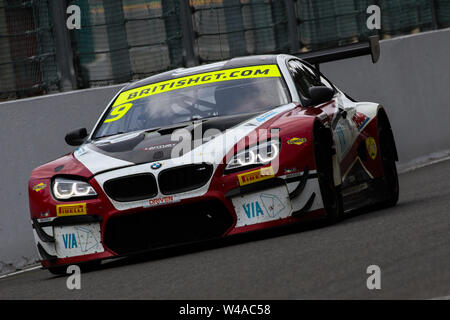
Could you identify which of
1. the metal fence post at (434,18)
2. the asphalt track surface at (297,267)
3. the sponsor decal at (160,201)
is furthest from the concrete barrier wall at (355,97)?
the sponsor decal at (160,201)

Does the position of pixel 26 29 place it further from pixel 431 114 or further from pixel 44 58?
pixel 431 114

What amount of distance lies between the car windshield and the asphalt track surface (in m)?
1.00

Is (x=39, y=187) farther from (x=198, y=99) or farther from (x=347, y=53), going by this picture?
(x=347, y=53)

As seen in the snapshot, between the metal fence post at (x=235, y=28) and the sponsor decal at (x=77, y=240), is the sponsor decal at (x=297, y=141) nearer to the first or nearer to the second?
the sponsor decal at (x=77, y=240)

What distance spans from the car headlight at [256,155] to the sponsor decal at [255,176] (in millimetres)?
53

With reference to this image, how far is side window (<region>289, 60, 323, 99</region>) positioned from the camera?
8.92 metres

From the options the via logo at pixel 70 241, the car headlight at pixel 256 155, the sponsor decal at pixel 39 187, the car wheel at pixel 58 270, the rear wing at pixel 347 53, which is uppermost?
the rear wing at pixel 347 53

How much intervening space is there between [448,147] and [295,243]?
8697mm

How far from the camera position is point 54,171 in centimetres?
788

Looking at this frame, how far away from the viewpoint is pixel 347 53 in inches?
430

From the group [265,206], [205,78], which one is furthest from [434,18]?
[265,206]

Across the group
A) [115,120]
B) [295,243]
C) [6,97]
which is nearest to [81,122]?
[6,97]

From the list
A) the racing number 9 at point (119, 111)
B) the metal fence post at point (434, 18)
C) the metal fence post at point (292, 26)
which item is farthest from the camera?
the metal fence post at point (434, 18)

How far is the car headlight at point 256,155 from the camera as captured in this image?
741cm
